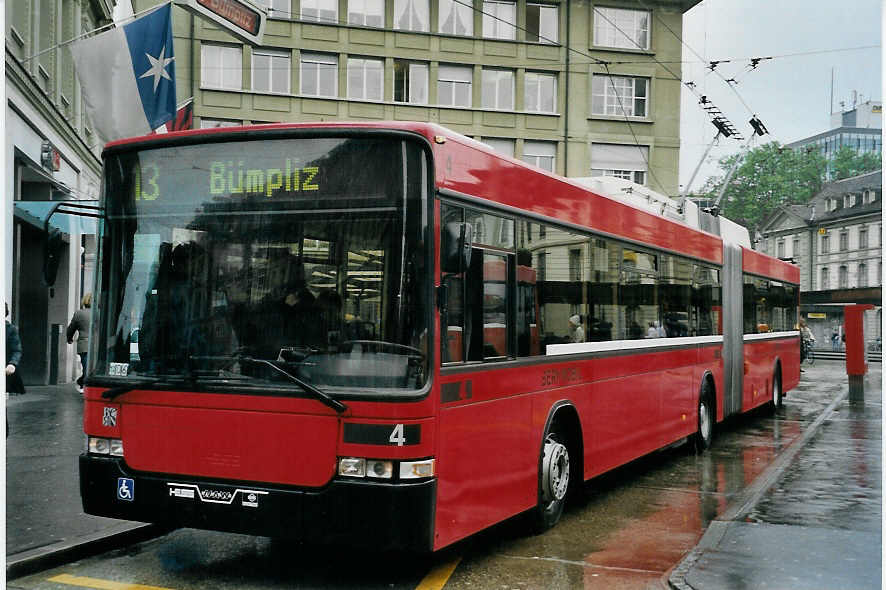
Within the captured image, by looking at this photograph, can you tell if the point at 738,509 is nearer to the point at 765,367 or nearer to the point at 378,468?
the point at 378,468

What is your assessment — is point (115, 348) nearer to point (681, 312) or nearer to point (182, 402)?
point (182, 402)

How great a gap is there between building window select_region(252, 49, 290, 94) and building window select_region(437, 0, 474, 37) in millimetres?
6296

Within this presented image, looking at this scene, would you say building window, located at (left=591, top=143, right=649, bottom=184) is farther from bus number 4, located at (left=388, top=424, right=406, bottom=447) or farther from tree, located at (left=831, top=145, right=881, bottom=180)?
tree, located at (left=831, top=145, right=881, bottom=180)

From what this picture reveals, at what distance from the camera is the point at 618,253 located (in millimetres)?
10094

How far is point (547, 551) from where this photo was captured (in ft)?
24.9

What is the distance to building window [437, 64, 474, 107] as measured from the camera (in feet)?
139

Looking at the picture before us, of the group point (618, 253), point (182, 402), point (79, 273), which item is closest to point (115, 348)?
point (182, 402)

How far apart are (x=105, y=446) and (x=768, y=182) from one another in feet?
270

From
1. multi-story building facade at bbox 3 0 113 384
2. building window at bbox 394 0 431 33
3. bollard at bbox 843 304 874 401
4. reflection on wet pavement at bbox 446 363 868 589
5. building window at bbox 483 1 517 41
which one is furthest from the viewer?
building window at bbox 483 1 517 41

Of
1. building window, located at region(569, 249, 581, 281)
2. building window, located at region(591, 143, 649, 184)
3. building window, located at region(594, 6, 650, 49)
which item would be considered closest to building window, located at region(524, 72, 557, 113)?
building window, located at region(591, 143, 649, 184)

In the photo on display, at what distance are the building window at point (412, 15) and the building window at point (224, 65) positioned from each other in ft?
20.4

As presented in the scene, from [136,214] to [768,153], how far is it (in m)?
78.6

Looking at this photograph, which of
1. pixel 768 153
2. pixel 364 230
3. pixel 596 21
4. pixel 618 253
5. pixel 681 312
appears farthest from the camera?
pixel 768 153

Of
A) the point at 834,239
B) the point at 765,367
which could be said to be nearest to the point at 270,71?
the point at 765,367
